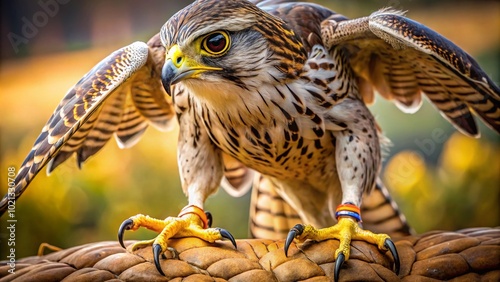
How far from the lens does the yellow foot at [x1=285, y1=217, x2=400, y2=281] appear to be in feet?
6.55

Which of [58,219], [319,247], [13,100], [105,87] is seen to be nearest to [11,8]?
[13,100]

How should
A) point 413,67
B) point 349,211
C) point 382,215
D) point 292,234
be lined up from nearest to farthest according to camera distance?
point 292,234 < point 349,211 < point 413,67 < point 382,215

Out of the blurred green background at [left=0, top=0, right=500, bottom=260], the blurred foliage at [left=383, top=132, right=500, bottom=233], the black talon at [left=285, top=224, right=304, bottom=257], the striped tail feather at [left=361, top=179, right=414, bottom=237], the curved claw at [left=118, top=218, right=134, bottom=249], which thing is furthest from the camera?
the blurred foliage at [left=383, top=132, right=500, bottom=233]

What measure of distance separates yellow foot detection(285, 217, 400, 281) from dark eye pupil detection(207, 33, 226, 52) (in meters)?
0.69

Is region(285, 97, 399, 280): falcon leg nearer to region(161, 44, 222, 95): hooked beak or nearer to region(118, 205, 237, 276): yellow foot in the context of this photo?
region(118, 205, 237, 276): yellow foot

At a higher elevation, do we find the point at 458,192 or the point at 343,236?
the point at 343,236

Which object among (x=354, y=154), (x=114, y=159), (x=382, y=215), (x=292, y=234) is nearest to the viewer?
(x=292, y=234)

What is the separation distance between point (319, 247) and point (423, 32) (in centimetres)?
97

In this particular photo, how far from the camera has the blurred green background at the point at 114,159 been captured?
13.6ft

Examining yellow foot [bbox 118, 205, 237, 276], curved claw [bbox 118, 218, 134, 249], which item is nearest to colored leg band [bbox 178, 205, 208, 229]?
yellow foot [bbox 118, 205, 237, 276]

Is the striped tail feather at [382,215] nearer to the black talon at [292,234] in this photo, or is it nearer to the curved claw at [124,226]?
the black talon at [292,234]

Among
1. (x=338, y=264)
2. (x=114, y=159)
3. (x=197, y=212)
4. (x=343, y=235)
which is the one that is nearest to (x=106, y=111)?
(x=197, y=212)

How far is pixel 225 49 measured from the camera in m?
2.10

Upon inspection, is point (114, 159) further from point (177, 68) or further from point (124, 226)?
point (177, 68)
